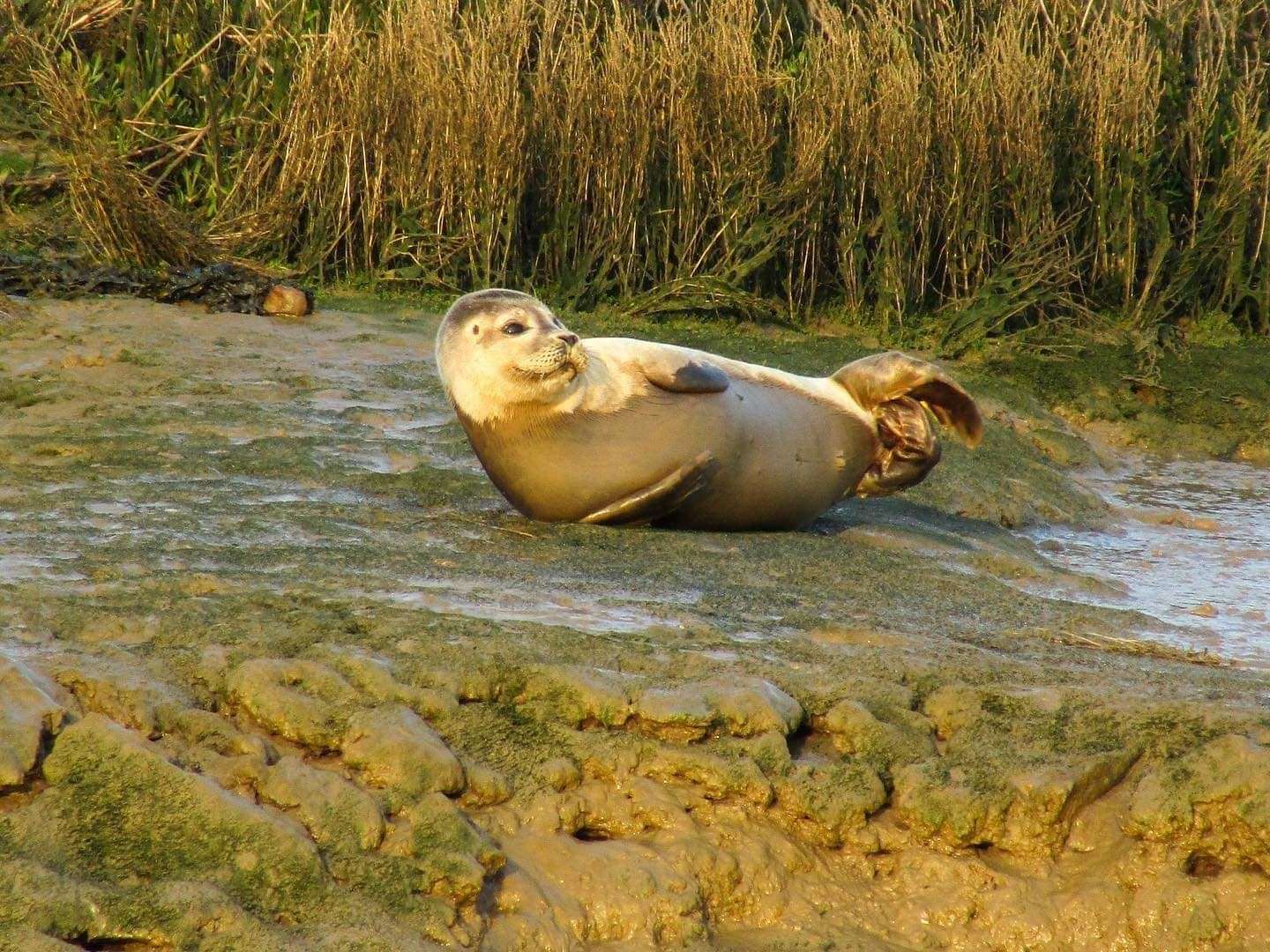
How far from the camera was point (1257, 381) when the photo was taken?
1012 cm

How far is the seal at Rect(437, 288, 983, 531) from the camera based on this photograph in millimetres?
5629

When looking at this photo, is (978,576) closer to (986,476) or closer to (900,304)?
(986,476)

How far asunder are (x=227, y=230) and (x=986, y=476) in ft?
16.9

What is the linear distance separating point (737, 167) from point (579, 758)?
7.17 meters

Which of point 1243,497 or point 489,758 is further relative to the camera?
point 1243,497

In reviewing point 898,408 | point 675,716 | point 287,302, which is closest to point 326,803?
point 675,716

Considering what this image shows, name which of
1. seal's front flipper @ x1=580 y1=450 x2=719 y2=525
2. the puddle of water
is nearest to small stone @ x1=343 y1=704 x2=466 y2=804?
the puddle of water

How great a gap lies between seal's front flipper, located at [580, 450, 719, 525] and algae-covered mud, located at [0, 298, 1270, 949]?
0.48 m

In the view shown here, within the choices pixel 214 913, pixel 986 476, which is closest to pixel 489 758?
pixel 214 913

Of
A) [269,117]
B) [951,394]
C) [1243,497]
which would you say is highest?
[269,117]

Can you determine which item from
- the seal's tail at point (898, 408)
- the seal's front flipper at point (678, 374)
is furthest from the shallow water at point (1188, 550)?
the seal's front flipper at point (678, 374)

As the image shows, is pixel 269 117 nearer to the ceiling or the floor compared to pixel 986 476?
nearer to the ceiling

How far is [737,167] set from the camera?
10344mm

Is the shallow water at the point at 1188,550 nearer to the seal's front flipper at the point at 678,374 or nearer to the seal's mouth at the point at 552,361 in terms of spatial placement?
the seal's front flipper at the point at 678,374
